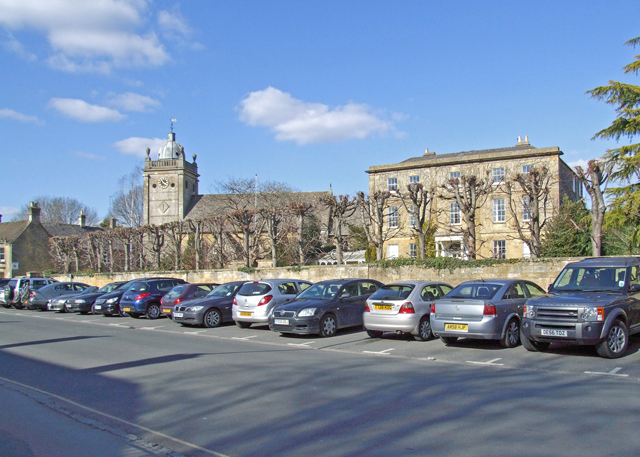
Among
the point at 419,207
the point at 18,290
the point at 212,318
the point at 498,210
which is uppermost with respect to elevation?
the point at 498,210

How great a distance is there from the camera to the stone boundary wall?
2014cm

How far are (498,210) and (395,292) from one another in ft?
89.9

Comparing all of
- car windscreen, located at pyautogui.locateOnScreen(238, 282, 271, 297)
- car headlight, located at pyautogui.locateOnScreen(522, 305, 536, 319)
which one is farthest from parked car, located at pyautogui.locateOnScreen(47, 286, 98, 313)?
car headlight, located at pyautogui.locateOnScreen(522, 305, 536, 319)

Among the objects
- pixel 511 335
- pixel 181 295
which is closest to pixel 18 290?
pixel 181 295

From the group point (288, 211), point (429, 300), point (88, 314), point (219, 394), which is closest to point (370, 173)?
point (288, 211)

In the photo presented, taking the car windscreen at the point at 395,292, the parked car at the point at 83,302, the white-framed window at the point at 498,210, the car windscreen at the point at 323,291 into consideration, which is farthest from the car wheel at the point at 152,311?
the white-framed window at the point at 498,210

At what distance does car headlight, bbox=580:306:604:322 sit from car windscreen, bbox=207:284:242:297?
11854mm

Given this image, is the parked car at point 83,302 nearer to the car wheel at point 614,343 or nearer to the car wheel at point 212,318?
the car wheel at point 212,318

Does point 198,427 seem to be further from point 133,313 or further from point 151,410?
point 133,313

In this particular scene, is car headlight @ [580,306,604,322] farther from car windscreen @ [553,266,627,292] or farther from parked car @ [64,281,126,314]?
parked car @ [64,281,126,314]

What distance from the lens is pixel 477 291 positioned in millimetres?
11742

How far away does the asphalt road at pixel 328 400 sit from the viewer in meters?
5.39

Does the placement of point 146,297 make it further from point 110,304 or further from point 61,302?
point 61,302

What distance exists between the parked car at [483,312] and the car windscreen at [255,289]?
611 centimetres
